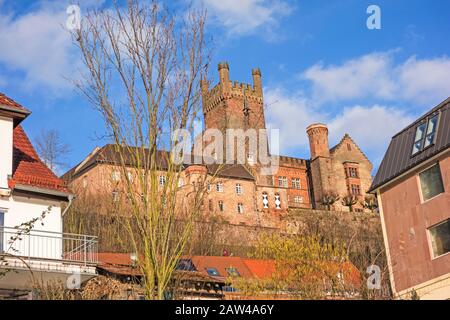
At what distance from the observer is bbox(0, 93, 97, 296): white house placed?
1888 centimetres

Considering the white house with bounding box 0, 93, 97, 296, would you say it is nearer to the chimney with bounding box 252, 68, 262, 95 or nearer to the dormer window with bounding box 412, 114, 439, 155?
the dormer window with bounding box 412, 114, 439, 155

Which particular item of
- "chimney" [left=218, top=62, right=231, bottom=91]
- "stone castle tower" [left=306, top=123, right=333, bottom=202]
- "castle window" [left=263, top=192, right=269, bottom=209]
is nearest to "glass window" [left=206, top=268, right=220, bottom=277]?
"castle window" [left=263, top=192, right=269, bottom=209]

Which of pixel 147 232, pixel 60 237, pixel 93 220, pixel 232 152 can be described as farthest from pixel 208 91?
pixel 232 152

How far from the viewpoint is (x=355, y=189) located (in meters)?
87.9

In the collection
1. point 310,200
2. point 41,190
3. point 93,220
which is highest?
point 310,200

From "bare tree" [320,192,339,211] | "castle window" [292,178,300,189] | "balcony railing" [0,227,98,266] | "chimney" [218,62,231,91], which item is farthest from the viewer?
"castle window" [292,178,300,189]

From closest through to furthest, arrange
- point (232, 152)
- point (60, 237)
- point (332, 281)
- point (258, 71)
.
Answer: point (60, 237)
point (332, 281)
point (232, 152)
point (258, 71)

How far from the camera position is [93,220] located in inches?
1939

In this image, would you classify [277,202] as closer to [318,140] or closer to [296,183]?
[296,183]

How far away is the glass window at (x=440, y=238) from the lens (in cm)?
2408

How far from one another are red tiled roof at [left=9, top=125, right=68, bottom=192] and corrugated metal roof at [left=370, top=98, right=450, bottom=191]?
42.1 ft
